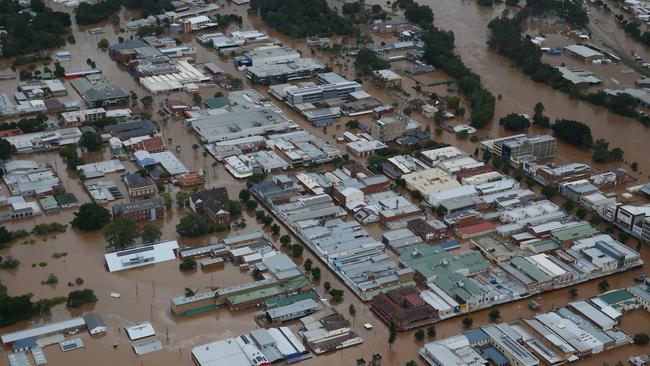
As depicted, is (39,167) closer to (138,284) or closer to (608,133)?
(138,284)

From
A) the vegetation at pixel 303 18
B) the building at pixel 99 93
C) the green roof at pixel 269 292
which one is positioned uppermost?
the vegetation at pixel 303 18

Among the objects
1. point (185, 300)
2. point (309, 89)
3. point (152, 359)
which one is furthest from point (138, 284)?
point (309, 89)

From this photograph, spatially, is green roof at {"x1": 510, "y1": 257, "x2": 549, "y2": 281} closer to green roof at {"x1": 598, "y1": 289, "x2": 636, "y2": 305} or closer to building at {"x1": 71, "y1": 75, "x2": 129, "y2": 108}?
green roof at {"x1": 598, "y1": 289, "x2": 636, "y2": 305}

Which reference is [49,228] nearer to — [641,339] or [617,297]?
[617,297]

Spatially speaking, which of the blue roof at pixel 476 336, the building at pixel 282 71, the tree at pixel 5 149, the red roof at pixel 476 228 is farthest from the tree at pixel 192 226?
the building at pixel 282 71

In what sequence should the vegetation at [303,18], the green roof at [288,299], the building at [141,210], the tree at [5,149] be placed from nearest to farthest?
the green roof at [288,299]
the building at [141,210]
the tree at [5,149]
the vegetation at [303,18]

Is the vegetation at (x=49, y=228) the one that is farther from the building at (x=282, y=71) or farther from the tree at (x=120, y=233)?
the building at (x=282, y=71)

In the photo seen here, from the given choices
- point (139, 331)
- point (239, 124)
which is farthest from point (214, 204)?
point (239, 124)
